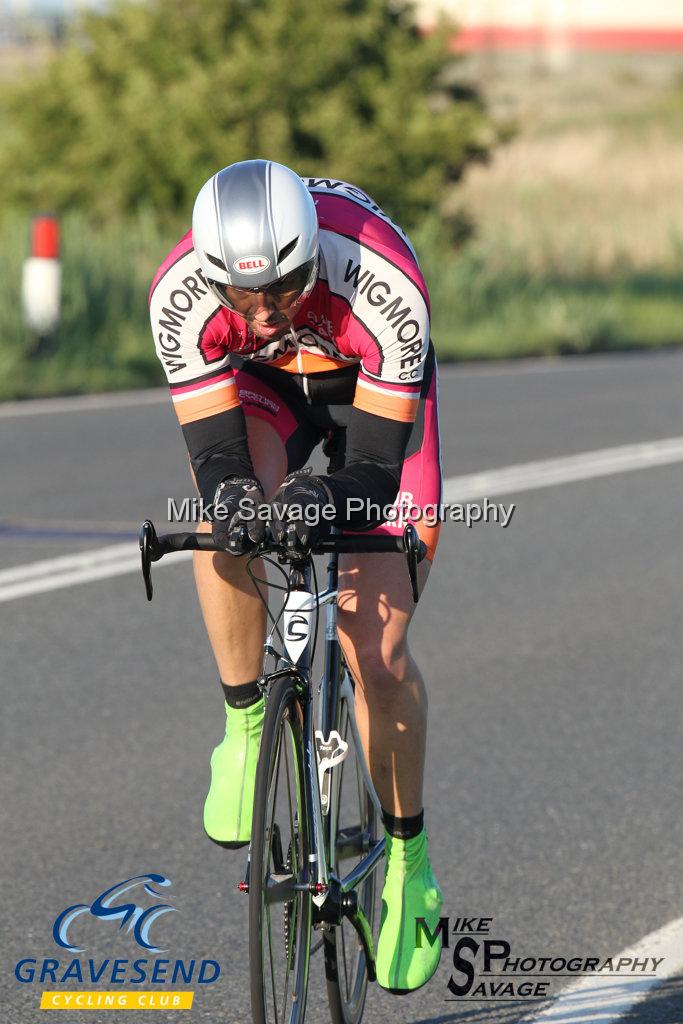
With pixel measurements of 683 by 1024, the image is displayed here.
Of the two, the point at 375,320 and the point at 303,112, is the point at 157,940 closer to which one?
the point at 375,320

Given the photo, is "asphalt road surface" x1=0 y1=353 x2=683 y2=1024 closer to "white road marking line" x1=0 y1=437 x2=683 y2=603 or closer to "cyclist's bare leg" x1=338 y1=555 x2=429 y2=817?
"white road marking line" x1=0 y1=437 x2=683 y2=603

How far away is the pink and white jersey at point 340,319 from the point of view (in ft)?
11.1

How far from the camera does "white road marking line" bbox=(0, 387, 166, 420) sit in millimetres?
11516

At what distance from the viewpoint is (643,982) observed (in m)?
3.67

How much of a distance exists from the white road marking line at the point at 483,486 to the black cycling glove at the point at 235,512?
12.7 feet

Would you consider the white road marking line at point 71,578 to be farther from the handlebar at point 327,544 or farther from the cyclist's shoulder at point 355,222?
the handlebar at point 327,544

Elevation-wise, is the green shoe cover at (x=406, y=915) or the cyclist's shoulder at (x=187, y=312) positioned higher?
the cyclist's shoulder at (x=187, y=312)

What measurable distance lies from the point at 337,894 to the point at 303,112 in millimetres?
17965

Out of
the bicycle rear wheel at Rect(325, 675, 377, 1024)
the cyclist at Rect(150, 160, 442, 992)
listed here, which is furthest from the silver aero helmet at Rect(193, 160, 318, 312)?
the bicycle rear wheel at Rect(325, 675, 377, 1024)

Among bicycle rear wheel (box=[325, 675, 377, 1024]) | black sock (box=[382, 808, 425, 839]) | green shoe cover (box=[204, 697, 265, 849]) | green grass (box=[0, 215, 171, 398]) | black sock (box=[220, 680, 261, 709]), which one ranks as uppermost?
black sock (box=[220, 680, 261, 709])

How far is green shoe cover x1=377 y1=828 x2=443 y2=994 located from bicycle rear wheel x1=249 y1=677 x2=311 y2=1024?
28cm

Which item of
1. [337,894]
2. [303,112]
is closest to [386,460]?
[337,894]

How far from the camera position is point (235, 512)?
9.94ft

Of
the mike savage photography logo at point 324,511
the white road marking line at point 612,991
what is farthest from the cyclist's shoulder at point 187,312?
the white road marking line at point 612,991
